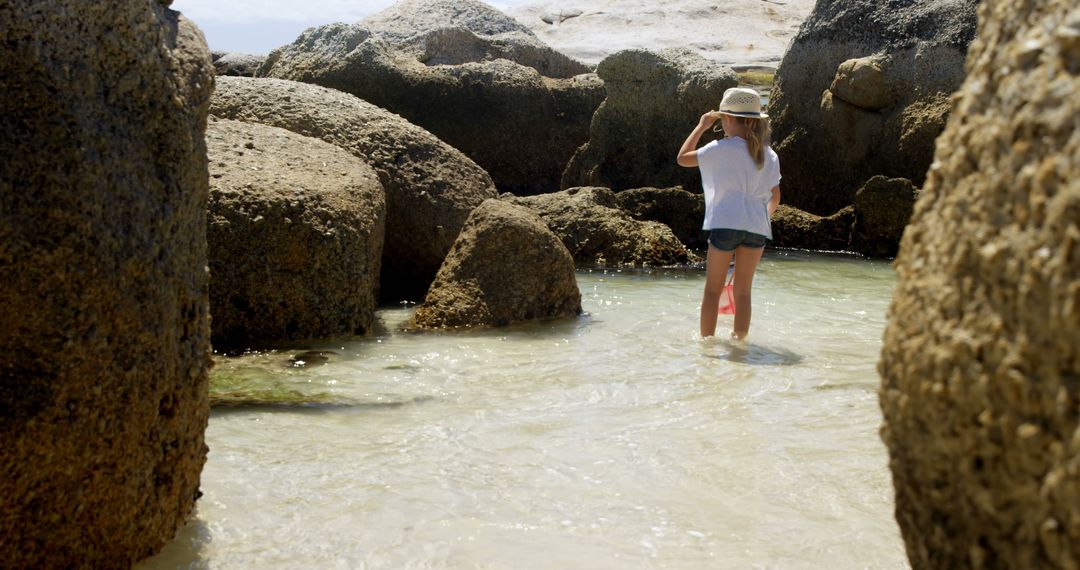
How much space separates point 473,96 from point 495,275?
7478 mm

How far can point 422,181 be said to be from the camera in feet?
28.1

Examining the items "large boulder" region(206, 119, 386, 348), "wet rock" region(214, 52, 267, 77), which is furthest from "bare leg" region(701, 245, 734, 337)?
"wet rock" region(214, 52, 267, 77)

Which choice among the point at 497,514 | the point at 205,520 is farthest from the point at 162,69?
the point at 497,514

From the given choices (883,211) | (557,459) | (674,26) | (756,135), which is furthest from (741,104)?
(674,26)

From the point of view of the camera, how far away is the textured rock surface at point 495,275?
7578mm

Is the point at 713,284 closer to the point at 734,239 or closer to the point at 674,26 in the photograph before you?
the point at 734,239

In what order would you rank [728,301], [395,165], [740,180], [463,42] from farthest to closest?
[463,42] < [395,165] < [728,301] < [740,180]

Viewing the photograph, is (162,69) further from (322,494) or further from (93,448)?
(322,494)

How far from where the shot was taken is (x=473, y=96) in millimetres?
14859

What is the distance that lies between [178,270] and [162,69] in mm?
520

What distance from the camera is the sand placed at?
141ft

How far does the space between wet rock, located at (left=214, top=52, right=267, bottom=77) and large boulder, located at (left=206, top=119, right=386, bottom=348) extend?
1493cm

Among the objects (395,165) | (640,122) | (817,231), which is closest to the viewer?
(395,165)

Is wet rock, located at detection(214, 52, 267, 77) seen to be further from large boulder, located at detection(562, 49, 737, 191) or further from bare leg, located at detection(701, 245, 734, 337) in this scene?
bare leg, located at detection(701, 245, 734, 337)
